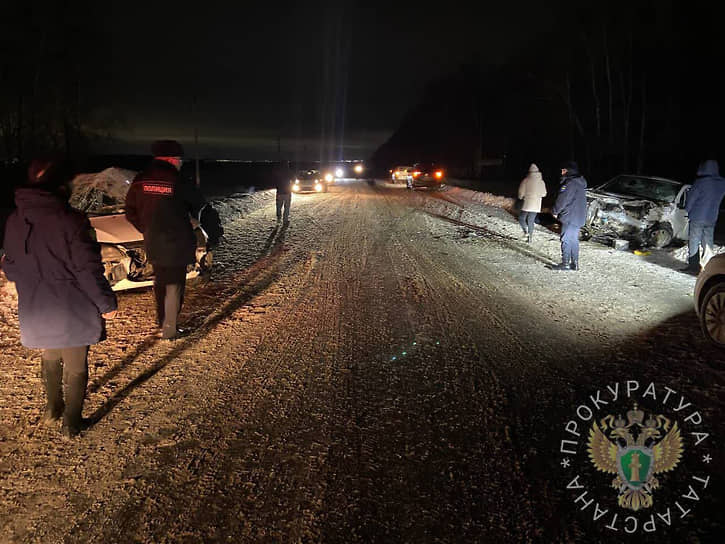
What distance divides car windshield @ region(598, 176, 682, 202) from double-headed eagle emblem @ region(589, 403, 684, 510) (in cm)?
999

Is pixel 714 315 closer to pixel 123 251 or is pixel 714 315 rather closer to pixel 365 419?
pixel 365 419

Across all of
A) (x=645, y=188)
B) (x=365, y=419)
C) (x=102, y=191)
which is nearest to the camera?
(x=365, y=419)

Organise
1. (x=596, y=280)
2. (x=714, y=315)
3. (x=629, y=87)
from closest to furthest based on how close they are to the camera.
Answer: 1. (x=714, y=315)
2. (x=596, y=280)
3. (x=629, y=87)

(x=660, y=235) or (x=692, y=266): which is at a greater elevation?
(x=660, y=235)

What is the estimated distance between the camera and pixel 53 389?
12.4 ft

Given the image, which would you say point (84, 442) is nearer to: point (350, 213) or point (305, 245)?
point (305, 245)

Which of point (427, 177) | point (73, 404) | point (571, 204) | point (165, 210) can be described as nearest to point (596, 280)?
point (571, 204)

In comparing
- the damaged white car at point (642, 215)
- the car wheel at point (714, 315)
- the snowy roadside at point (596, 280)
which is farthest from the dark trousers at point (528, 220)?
the car wheel at point (714, 315)

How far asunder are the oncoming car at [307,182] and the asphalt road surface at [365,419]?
2022 cm

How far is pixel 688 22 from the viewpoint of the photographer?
27031mm

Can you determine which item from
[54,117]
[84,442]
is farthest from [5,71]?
[84,442]

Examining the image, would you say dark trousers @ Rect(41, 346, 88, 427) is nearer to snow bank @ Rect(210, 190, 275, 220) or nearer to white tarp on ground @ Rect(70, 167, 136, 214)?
white tarp on ground @ Rect(70, 167, 136, 214)

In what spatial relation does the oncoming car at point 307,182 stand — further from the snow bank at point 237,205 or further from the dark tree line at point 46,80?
the dark tree line at point 46,80

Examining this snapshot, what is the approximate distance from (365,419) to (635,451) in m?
1.91
